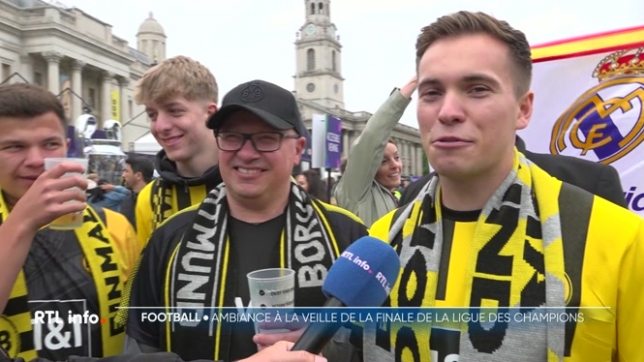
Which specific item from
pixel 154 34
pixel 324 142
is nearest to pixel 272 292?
pixel 324 142

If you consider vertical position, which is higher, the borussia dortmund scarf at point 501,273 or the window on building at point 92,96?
the window on building at point 92,96

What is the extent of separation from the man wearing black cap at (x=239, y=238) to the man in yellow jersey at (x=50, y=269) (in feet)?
0.38

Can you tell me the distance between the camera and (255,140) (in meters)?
2.05

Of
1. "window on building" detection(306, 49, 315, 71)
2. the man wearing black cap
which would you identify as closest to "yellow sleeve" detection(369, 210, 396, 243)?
the man wearing black cap

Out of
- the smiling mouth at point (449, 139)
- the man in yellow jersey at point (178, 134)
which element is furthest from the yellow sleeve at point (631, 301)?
the man in yellow jersey at point (178, 134)

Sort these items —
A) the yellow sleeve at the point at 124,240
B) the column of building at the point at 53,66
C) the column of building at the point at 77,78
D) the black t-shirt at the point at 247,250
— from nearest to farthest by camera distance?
the black t-shirt at the point at 247,250 < the yellow sleeve at the point at 124,240 < the column of building at the point at 53,66 < the column of building at the point at 77,78

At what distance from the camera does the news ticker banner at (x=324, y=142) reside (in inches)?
358

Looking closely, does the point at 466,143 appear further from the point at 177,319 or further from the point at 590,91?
the point at 590,91

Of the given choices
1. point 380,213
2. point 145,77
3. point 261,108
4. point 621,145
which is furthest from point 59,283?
point 621,145

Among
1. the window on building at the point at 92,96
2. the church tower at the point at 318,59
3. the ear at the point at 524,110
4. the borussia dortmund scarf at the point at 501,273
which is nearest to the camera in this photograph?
the borussia dortmund scarf at the point at 501,273

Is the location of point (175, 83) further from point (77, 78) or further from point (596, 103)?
point (77, 78)

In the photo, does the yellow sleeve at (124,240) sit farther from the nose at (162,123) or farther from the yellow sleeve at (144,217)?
the nose at (162,123)

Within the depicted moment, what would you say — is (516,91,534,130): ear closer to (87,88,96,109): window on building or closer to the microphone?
the microphone

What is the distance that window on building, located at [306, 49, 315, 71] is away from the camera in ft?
308
